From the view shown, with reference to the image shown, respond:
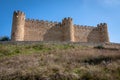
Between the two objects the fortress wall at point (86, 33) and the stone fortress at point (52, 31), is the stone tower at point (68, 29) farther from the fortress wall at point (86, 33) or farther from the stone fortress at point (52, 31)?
the fortress wall at point (86, 33)

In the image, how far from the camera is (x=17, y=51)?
75.5 ft

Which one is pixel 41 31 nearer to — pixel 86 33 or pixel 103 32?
pixel 86 33

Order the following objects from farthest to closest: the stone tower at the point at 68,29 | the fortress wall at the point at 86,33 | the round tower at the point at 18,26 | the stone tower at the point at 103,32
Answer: the stone tower at the point at 103,32 → the fortress wall at the point at 86,33 → the stone tower at the point at 68,29 → the round tower at the point at 18,26

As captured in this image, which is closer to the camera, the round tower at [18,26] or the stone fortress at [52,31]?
the round tower at [18,26]

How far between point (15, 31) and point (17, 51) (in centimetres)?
1386

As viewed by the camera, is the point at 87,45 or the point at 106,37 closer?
the point at 87,45

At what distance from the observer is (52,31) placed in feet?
129

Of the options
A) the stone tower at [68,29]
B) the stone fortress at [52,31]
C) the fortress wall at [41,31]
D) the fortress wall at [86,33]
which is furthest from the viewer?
the fortress wall at [86,33]

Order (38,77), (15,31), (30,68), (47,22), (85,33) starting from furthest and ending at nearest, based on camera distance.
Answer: (85,33) → (47,22) → (15,31) → (30,68) → (38,77)

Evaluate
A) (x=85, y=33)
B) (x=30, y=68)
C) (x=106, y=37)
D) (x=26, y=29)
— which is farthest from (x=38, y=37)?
(x=30, y=68)

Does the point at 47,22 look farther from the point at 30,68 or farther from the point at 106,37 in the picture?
the point at 30,68

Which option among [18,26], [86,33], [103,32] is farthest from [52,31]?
[103,32]

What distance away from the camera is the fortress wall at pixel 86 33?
41.3 metres

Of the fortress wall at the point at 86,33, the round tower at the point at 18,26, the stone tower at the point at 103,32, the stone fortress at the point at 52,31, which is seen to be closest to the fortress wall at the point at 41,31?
the stone fortress at the point at 52,31
